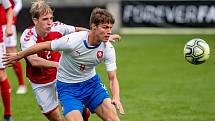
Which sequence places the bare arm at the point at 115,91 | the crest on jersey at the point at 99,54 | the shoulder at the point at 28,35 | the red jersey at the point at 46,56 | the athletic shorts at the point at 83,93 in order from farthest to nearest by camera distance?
the red jersey at the point at 46,56, the shoulder at the point at 28,35, the athletic shorts at the point at 83,93, the crest on jersey at the point at 99,54, the bare arm at the point at 115,91

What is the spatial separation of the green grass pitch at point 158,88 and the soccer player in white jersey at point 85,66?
2601mm

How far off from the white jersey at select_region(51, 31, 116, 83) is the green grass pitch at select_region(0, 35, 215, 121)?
104 inches

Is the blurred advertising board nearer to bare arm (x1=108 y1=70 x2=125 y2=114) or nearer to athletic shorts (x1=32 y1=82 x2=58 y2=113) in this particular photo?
athletic shorts (x1=32 y1=82 x2=58 y2=113)

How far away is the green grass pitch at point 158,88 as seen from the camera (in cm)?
1059

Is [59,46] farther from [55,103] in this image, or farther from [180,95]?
[180,95]

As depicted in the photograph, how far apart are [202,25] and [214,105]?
14.3 metres

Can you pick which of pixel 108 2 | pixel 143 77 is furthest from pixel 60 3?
pixel 143 77

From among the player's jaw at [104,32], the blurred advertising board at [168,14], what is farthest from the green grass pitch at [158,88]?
the blurred advertising board at [168,14]

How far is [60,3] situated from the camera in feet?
92.9

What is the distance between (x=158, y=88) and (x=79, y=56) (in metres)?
6.21

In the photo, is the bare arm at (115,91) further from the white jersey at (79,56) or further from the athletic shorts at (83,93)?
the athletic shorts at (83,93)

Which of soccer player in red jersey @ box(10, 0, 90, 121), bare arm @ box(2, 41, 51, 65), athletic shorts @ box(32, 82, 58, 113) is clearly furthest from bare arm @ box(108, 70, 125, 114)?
athletic shorts @ box(32, 82, 58, 113)

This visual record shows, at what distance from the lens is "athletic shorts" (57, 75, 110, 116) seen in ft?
25.1

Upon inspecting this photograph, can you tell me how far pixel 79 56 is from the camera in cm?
752
